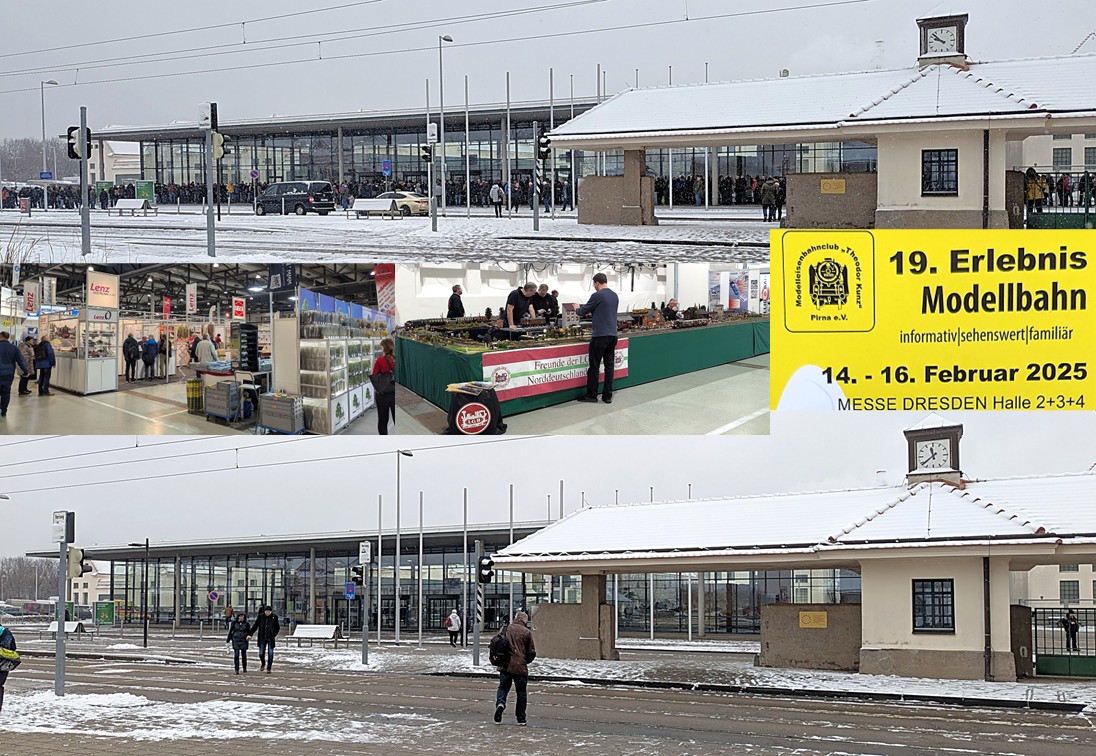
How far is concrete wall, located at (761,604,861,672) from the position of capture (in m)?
22.5

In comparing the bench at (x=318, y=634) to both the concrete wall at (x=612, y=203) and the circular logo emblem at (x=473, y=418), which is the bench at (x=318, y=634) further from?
the circular logo emblem at (x=473, y=418)

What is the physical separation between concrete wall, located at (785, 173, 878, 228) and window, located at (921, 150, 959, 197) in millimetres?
926

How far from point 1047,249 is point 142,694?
14801 mm

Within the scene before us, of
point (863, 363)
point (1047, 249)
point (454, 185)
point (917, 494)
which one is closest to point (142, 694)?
point (863, 363)

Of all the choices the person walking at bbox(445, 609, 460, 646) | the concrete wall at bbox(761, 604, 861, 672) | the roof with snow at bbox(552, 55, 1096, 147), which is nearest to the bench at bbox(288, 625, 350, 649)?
the person walking at bbox(445, 609, 460, 646)

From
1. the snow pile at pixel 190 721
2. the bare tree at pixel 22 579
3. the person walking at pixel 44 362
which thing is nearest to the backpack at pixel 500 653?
the snow pile at pixel 190 721

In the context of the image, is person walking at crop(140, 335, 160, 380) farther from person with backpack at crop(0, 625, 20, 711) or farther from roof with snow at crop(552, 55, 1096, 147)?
roof with snow at crop(552, 55, 1096, 147)

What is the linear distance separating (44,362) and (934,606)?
45.1 feet

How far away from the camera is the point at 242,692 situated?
62.5 feet

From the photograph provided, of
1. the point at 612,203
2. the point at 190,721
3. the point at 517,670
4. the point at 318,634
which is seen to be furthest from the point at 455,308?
the point at 318,634

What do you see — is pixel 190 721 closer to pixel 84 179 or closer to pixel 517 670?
pixel 517 670

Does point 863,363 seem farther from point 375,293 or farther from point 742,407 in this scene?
point 375,293

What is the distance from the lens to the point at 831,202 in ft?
77.3

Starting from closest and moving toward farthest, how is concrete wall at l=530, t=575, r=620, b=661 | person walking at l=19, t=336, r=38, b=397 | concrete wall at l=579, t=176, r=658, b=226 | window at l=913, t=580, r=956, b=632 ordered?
person walking at l=19, t=336, r=38, b=397
window at l=913, t=580, r=956, b=632
concrete wall at l=530, t=575, r=620, b=661
concrete wall at l=579, t=176, r=658, b=226
